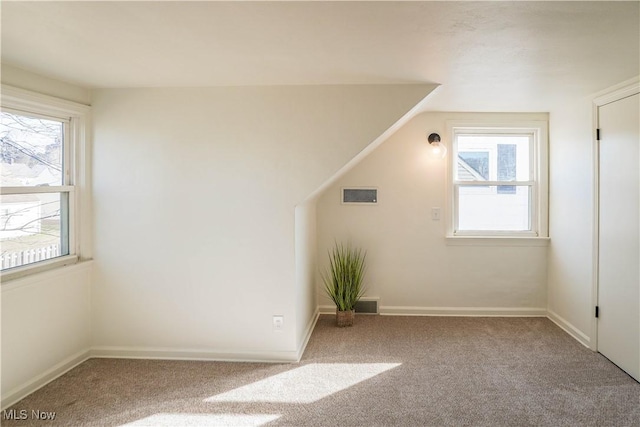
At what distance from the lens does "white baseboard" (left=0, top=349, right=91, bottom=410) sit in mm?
2576

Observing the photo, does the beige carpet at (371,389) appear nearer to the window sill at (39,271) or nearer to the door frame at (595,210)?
the door frame at (595,210)

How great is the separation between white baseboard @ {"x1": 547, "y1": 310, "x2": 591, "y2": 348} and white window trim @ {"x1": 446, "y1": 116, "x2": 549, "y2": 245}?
717mm

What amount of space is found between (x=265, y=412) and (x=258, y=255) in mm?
1134

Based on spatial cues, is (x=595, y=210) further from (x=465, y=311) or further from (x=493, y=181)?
(x=465, y=311)

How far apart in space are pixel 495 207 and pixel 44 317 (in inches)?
160

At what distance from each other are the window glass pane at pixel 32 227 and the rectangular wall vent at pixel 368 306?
269 cm

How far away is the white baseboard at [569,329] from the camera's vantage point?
3525 mm

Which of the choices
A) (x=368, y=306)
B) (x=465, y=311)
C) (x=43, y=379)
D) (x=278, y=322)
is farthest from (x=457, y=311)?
(x=43, y=379)

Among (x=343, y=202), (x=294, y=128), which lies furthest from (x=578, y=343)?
(x=294, y=128)

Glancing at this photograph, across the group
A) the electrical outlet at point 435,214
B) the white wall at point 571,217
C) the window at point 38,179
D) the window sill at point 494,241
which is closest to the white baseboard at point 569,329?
the white wall at point 571,217

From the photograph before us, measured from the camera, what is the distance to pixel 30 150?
9.41 ft

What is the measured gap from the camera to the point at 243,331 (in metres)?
3.26

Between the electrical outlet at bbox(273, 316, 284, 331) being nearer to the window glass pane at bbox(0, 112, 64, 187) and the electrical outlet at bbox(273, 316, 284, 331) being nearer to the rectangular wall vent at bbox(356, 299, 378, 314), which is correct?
the rectangular wall vent at bbox(356, 299, 378, 314)

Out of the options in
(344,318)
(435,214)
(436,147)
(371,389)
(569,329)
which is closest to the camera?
(371,389)
